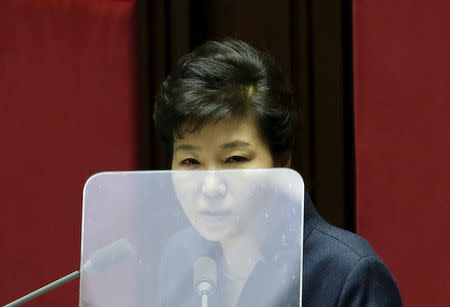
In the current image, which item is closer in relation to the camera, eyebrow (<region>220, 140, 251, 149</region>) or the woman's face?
the woman's face

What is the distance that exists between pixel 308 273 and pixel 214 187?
258mm

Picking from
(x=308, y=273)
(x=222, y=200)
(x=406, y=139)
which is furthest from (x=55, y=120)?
(x=222, y=200)

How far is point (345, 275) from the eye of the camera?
32.9 inches

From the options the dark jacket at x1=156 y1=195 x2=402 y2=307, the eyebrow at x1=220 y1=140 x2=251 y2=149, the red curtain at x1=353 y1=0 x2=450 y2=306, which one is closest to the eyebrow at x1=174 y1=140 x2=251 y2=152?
the eyebrow at x1=220 y1=140 x2=251 y2=149

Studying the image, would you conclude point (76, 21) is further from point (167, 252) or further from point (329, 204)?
point (167, 252)

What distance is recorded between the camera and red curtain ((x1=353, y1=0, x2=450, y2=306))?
1.51 metres

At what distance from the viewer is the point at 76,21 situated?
66.1 inches

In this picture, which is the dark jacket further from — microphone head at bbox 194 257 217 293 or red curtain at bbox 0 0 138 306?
red curtain at bbox 0 0 138 306

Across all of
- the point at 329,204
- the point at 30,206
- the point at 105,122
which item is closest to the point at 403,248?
the point at 329,204

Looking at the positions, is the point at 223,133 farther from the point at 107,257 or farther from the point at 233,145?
the point at 107,257

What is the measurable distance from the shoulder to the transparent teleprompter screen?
216mm

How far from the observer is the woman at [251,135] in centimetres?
83

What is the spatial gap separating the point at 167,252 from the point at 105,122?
1.06m

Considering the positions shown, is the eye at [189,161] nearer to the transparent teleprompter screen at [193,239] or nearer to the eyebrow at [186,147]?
the eyebrow at [186,147]
